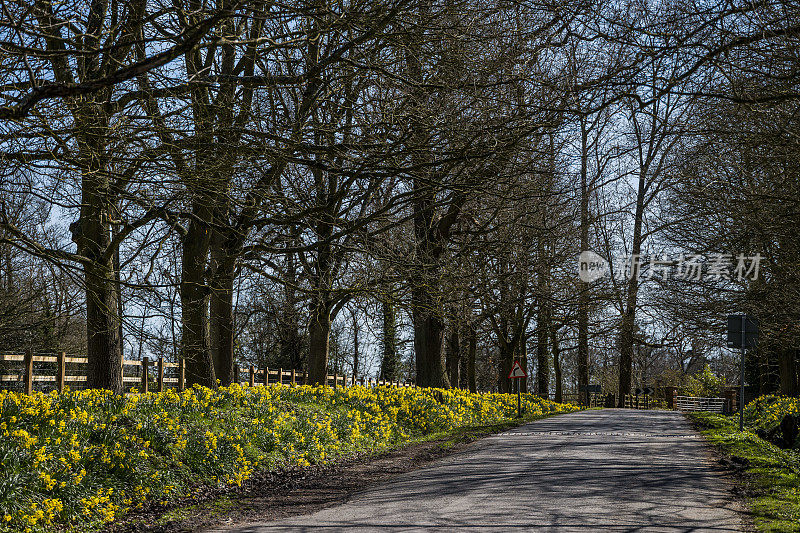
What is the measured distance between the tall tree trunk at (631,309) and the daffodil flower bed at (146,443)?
680 inches

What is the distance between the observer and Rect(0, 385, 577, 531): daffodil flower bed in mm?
7066

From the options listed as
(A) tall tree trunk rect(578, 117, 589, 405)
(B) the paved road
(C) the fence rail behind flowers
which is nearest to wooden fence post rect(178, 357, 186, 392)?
(C) the fence rail behind flowers

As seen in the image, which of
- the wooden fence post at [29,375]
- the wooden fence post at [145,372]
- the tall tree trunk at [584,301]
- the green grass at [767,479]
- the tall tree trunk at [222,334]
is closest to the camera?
the green grass at [767,479]

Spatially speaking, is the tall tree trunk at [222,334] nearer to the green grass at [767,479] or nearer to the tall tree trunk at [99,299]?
the tall tree trunk at [99,299]

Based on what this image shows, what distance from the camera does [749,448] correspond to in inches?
525

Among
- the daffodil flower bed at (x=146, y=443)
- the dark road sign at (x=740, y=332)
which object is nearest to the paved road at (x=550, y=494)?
the daffodil flower bed at (x=146, y=443)

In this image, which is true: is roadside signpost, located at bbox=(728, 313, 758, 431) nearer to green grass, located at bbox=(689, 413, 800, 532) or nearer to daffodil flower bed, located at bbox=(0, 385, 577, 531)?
green grass, located at bbox=(689, 413, 800, 532)

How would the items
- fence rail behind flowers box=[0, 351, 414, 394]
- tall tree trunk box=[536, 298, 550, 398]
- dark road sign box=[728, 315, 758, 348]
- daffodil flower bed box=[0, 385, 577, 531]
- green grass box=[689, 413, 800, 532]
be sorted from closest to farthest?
1. daffodil flower bed box=[0, 385, 577, 531]
2. green grass box=[689, 413, 800, 532]
3. fence rail behind flowers box=[0, 351, 414, 394]
4. dark road sign box=[728, 315, 758, 348]
5. tall tree trunk box=[536, 298, 550, 398]

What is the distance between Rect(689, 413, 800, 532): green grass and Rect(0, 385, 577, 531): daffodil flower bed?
6281 mm

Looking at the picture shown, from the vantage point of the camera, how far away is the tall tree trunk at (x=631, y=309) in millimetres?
29688

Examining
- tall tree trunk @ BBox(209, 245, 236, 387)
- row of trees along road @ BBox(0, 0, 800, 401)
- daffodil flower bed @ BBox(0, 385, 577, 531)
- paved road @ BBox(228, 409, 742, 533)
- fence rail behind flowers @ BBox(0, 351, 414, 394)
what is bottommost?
paved road @ BBox(228, 409, 742, 533)

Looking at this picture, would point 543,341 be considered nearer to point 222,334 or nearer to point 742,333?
point 742,333

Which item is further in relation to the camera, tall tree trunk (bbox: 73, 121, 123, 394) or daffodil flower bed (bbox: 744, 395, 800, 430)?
daffodil flower bed (bbox: 744, 395, 800, 430)

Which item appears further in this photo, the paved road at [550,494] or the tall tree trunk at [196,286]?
the tall tree trunk at [196,286]
